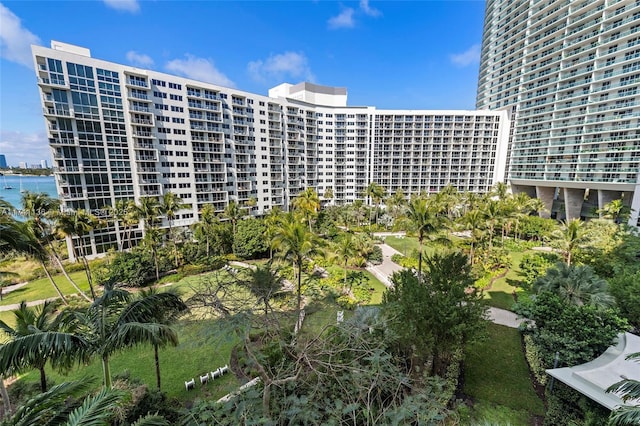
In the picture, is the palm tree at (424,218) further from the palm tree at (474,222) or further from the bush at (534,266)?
the bush at (534,266)

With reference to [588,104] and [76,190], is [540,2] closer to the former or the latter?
[588,104]

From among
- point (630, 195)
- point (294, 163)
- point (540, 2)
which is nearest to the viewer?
point (630, 195)

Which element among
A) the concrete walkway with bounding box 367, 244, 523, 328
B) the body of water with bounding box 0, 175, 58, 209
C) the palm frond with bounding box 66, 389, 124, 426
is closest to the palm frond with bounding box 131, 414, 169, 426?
the palm frond with bounding box 66, 389, 124, 426

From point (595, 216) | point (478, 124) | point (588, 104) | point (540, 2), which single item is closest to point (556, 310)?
point (595, 216)

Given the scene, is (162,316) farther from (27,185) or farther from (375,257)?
(27,185)

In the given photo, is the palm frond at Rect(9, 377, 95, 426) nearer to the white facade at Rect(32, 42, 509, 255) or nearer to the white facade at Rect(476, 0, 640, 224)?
the white facade at Rect(32, 42, 509, 255)

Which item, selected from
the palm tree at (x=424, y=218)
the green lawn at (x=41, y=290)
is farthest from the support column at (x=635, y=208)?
the green lawn at (x=41, y=290)

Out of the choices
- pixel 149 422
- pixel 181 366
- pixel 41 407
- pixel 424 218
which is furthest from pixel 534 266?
pixel 41 407
